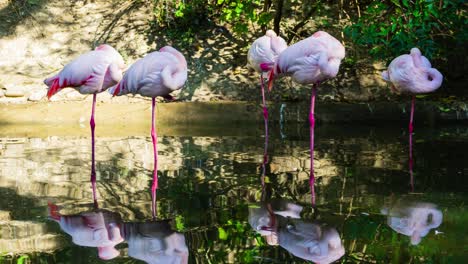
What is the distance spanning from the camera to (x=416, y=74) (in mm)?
7738

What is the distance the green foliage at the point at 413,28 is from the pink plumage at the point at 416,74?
42 cm

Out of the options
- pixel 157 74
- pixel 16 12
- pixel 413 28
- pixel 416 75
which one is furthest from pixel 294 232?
pixel 16 12

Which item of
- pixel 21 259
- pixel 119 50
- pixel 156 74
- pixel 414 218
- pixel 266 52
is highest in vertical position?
pixel 119 50

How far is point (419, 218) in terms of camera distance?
4582 mm

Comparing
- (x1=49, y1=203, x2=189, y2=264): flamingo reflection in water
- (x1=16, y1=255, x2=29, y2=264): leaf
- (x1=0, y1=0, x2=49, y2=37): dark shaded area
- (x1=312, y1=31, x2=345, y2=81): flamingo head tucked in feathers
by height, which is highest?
(x1=0, y1=0, x2=49, y2=37): dark shaded area

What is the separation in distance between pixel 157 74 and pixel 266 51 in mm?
2047

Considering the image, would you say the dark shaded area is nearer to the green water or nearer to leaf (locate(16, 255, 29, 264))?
the green water

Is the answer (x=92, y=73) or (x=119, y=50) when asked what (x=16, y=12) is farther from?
(x=92, y=73)

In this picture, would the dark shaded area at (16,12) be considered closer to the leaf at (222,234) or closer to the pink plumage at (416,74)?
the pink plumage at (416,74)

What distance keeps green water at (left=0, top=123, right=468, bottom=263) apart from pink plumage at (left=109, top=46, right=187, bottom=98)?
0.68m

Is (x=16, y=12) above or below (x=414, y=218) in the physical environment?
above

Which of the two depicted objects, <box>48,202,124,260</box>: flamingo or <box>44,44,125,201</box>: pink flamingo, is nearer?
<box>48,202,124,260</box>: flamingo

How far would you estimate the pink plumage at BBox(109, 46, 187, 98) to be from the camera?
6375mm

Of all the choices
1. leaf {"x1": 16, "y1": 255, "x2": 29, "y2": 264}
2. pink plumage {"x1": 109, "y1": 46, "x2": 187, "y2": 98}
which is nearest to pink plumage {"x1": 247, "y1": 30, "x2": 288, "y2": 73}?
pink plumage {"x1": 109, "y1": 46, "x2": 187, "y2": 98}
